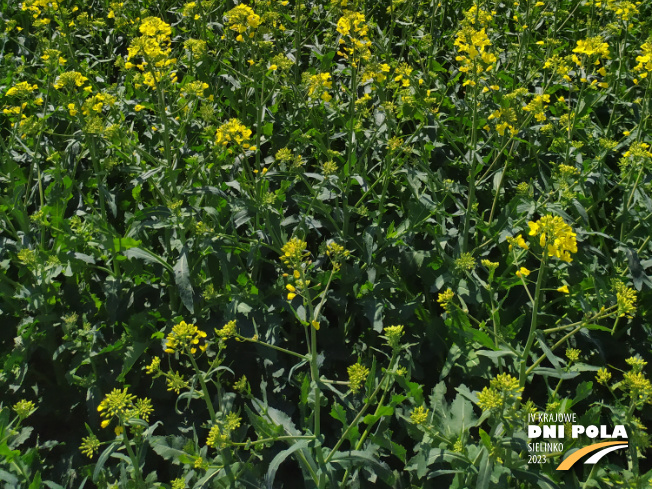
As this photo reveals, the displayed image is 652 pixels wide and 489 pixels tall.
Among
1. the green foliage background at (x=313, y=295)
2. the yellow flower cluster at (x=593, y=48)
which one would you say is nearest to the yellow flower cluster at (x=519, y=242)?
the green foliage background at (x=313, y=295)

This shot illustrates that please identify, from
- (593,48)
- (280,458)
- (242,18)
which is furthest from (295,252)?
(593,48)

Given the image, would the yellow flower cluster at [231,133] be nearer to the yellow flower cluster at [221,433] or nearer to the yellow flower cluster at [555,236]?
the yellow flower cluster at [221,433]

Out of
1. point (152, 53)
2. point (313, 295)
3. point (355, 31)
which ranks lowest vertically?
point (313, 295)

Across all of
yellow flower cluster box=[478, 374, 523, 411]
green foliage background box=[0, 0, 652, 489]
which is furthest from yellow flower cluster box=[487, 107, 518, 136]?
yellow flower cluster box=[478, 374, 523, 411]

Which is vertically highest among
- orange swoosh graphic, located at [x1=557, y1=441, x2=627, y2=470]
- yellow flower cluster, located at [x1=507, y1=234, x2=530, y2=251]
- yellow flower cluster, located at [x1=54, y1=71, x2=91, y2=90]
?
yellow flower cluster, located at [x1=54, y1=71, x2=91, y2=90]

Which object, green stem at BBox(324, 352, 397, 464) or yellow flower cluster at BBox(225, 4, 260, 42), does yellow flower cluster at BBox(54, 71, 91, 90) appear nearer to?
yellow flower cluster at BBox(225, 4, 260, 42)

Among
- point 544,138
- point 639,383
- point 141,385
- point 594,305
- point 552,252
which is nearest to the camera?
point 552,252

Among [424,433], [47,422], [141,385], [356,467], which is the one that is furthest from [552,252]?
[47,422]

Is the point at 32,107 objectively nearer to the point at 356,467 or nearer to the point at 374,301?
the point at 374,301

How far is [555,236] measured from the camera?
2014 mm

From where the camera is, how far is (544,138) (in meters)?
3.81

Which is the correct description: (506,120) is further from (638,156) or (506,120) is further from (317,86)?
(317,86)

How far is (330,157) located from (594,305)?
5.10 ft

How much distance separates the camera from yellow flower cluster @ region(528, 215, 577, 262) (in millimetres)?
2006
